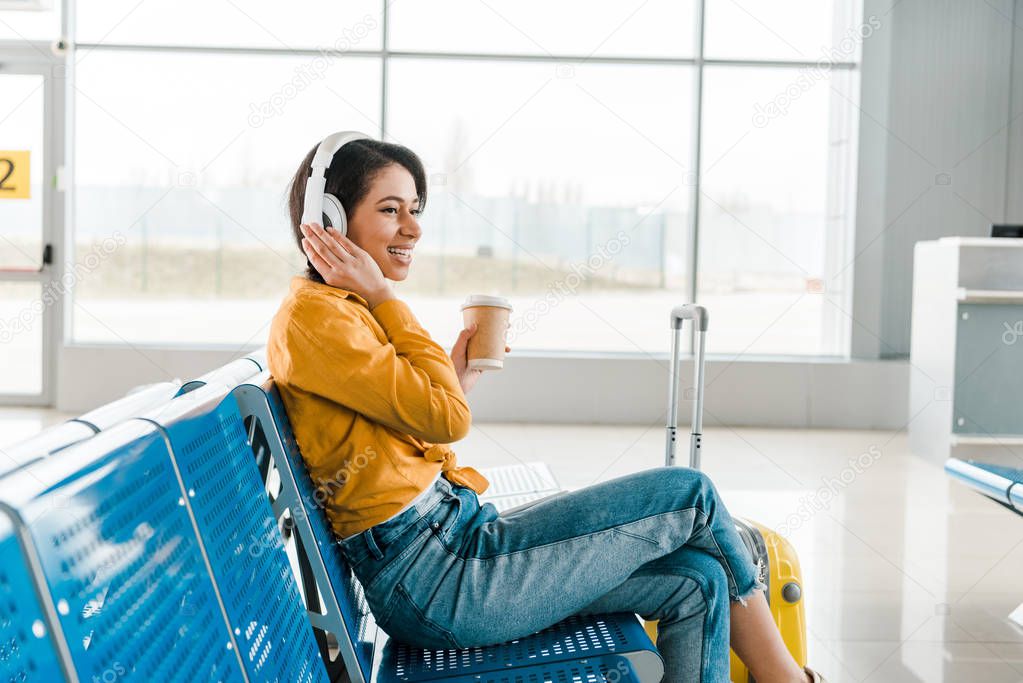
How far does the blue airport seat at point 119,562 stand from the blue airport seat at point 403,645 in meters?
0.40

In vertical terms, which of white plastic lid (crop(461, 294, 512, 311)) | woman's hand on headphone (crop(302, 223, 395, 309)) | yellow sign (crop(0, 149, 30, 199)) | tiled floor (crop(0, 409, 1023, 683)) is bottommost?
tiled floor (crop(0, 409, 1023, 683))

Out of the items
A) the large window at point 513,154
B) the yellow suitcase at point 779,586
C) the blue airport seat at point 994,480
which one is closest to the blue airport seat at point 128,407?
the yellow suitcase at point 779,586

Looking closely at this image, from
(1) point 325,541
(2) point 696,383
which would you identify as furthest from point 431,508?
(2) point 696,383

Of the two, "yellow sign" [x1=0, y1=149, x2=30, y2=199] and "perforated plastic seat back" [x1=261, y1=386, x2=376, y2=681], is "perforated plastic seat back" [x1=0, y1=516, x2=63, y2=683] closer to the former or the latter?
"perforated plastic seat back" [x1=261, y1=386, x2=376, y2=681]

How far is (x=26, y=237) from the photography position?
661 centimetres

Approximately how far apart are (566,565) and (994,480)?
1.87 meters

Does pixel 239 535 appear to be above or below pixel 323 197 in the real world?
below

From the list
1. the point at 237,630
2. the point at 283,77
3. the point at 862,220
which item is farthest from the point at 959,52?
the point at 237,630

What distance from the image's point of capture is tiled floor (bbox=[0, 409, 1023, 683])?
2.66 metres

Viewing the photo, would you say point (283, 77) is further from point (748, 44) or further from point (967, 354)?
point (967, 354)

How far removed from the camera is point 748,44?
21.5 ft

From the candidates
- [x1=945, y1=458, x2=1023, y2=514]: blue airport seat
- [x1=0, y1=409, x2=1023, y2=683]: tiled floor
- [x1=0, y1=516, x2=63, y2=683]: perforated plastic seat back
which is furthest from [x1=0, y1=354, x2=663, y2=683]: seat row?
[x1=945, y1=458, x2=1023, y2=514]: blue airport seat

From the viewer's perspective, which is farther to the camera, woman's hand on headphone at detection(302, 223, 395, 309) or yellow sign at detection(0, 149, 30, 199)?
yellow sign at detection(0, 149, 30, 199)

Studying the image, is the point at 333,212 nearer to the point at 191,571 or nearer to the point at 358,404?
the point at 358,404
